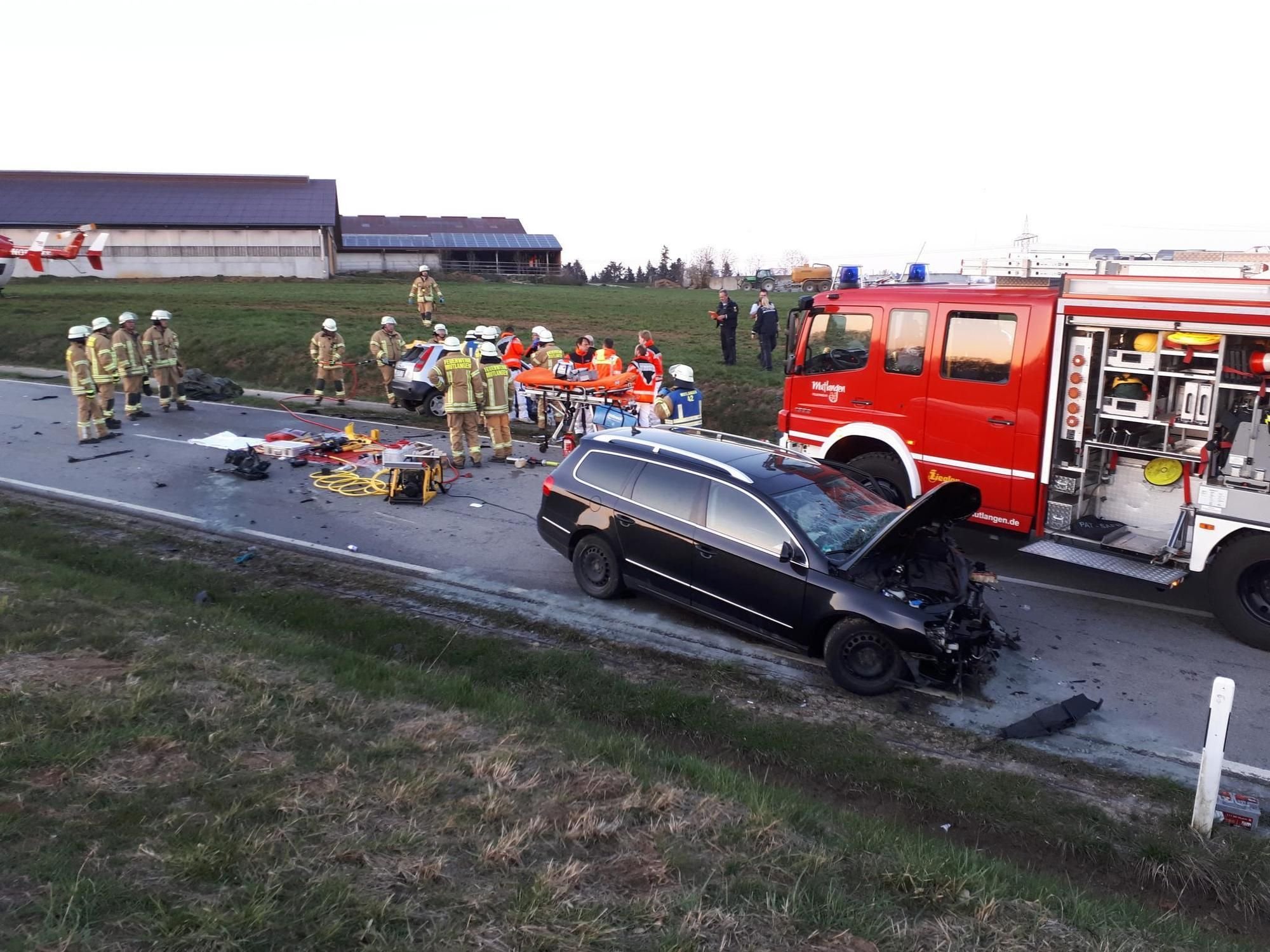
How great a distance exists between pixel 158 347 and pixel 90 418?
111 inches

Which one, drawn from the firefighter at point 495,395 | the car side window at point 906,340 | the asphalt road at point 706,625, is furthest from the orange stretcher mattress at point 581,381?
the car side window at point 906,340

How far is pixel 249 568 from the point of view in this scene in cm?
952

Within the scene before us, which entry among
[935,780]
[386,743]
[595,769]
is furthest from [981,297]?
[386,743]

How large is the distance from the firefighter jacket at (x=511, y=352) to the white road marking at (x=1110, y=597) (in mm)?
10420

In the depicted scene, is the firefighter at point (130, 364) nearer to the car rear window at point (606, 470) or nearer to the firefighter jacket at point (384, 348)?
the firefighter jacket at point (384, 348)

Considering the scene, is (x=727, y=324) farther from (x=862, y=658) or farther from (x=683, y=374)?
(x=862, y=658)

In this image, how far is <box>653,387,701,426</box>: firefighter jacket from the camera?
46.8ft

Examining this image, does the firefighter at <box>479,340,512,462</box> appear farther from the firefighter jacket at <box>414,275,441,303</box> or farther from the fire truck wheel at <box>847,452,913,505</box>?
the firefighter jacket at <box>414,275,441,303</box>

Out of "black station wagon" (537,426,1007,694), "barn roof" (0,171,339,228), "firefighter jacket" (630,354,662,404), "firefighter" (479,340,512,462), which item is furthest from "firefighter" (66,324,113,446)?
"barn roof" (0,171,339,228)

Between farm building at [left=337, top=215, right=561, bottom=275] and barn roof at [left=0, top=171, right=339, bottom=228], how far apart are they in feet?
13.6

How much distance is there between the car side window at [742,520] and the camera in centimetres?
736

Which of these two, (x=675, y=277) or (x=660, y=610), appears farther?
(x=675, y=277)

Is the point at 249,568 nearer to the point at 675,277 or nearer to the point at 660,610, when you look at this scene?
the point at 660,610

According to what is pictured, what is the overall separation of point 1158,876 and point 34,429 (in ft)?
58.9
